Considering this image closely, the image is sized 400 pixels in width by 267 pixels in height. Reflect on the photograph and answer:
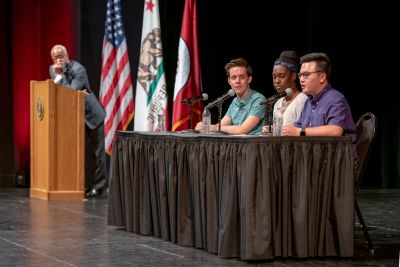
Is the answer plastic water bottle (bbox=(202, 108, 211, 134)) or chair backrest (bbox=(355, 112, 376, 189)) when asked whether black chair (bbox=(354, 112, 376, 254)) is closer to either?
chair backrest (bbox=(355, 112, 376, 189))

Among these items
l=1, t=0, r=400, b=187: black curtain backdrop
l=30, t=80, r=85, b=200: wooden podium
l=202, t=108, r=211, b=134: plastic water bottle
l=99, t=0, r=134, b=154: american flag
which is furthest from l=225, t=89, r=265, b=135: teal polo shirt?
l=1, t=0, r=400, b=187: black curtain backdrop

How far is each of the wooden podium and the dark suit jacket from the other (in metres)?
0.21

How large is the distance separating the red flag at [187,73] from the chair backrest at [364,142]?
3173 millimetres

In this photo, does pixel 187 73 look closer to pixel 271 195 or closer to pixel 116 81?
pixel 116 81

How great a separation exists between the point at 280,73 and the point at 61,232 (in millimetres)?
1880

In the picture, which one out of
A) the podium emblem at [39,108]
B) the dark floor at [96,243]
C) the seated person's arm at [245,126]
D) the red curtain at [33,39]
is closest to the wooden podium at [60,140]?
the podium emblem at [39,108]

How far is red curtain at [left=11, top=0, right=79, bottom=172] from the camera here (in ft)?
33.7

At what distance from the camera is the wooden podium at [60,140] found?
8.56m

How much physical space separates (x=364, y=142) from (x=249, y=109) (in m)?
1.09

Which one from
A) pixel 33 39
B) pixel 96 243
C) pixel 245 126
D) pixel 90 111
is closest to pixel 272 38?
pixel 90 111

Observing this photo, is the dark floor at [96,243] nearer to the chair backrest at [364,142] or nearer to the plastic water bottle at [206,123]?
the chair backrest at [364,142]

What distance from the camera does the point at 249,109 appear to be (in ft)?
20.9

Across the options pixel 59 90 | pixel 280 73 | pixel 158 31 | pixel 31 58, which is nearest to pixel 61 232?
pixel 280 73

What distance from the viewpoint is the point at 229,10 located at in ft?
33.3
